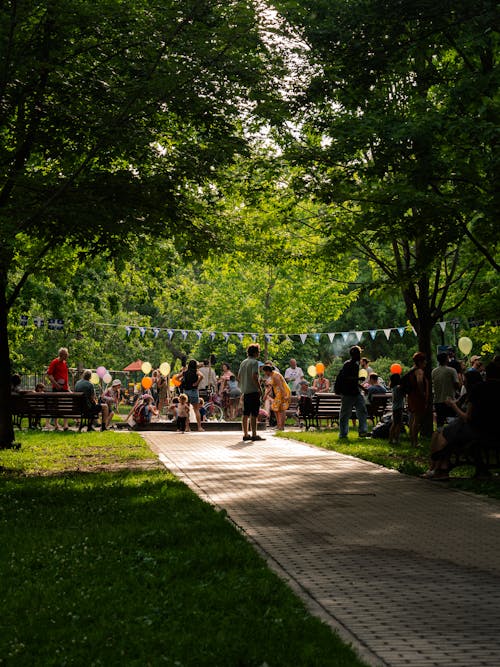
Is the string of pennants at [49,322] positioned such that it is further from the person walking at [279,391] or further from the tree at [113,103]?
the tree at [113,103]

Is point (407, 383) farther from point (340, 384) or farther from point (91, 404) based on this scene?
point (91, 404)

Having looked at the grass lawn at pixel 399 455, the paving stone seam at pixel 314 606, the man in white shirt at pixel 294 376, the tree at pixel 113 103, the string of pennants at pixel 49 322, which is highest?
the tree at pixel 113 103

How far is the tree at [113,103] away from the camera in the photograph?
40.4 feet

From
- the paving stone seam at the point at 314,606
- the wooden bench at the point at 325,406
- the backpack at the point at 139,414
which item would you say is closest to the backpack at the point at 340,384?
the wooden bench at the point at 325,406

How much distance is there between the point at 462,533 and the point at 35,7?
8025 millimetres

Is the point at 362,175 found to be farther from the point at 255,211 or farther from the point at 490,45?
the point at 255,211

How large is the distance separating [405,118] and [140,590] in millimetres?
11073

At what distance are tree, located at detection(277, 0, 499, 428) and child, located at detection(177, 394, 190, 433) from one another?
8800mm

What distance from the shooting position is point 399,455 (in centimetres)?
1662

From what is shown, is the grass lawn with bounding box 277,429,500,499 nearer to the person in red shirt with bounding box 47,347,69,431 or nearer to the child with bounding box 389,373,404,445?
the child with bounding box 389,373,404,445

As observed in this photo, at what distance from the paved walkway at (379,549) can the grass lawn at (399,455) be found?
0.38m

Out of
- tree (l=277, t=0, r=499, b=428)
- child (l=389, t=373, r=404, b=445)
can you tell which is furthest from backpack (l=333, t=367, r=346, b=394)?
tree (l=277, t=0, r=499, b=428)

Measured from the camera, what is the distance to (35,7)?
12.2 metres

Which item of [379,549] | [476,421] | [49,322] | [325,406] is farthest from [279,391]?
[379,549]
